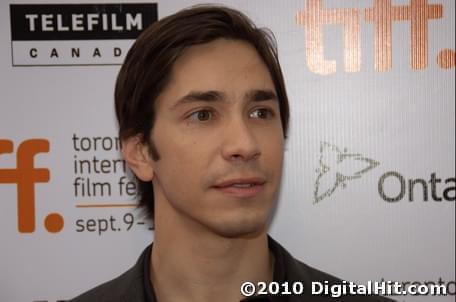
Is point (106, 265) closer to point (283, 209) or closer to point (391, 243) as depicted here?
point (283, 209)

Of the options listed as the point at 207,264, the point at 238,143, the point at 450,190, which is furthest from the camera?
the point at 450,190

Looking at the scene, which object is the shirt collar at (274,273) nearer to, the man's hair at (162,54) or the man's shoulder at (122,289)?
the man's shoulder at (122,289)

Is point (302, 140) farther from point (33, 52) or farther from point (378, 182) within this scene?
point (33, 52)

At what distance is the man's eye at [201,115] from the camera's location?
126 centimetres

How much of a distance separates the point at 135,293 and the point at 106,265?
0.28 m

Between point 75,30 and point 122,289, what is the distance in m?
0.67

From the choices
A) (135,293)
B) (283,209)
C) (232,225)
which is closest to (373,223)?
(283,209)

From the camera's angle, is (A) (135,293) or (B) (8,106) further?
(B) (8,106)

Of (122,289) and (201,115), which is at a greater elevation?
(201,115)

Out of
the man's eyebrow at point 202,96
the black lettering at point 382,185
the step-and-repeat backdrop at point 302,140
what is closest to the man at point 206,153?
the man's eyebrow at point 202,96

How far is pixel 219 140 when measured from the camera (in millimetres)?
1229

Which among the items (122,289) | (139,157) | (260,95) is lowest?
(122,289)

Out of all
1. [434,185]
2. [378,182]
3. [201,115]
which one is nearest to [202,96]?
[201,115]

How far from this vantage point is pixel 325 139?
1.57m
